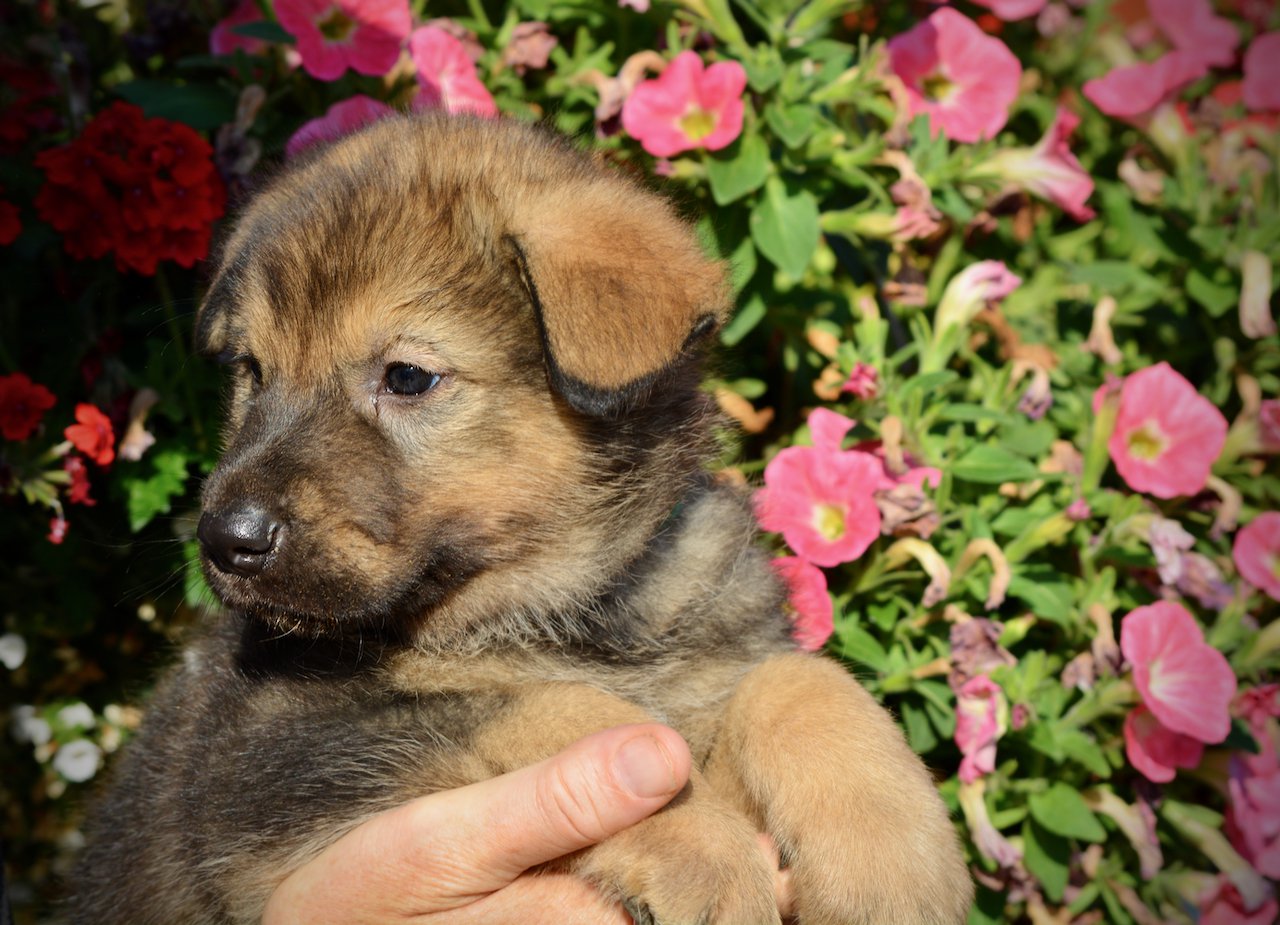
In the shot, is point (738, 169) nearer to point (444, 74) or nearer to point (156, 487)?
point (444, 74)

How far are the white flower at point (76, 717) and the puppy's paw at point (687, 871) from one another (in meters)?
2.85

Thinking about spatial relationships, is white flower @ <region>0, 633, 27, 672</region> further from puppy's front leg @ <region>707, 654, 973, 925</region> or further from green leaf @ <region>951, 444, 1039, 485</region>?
green leaf @ <region>951, 444, 1039, 485</region>

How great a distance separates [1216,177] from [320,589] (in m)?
2.99

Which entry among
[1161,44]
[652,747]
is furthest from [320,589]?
[1161,44]

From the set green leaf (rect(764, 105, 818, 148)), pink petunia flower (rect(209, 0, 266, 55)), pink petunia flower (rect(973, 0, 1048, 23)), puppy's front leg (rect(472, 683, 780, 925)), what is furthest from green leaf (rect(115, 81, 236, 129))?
pink petunia flower (rect(973, 0, 1048, 23))

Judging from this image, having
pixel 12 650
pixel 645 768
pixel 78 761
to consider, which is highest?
pixel 645 768

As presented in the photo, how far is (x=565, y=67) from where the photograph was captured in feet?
11.2

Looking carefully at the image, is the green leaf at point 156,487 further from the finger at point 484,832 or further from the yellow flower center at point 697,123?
the yellow flower center at point 697,123

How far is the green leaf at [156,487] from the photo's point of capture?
3291 mm

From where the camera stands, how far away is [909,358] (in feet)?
11.3

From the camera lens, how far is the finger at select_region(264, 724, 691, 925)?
1.92 meters

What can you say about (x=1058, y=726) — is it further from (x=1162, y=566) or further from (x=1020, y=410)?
(x=1020, y=410)

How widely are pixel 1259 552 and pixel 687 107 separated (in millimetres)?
1989

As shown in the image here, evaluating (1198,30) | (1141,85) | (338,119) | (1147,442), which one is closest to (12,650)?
(338,119)
